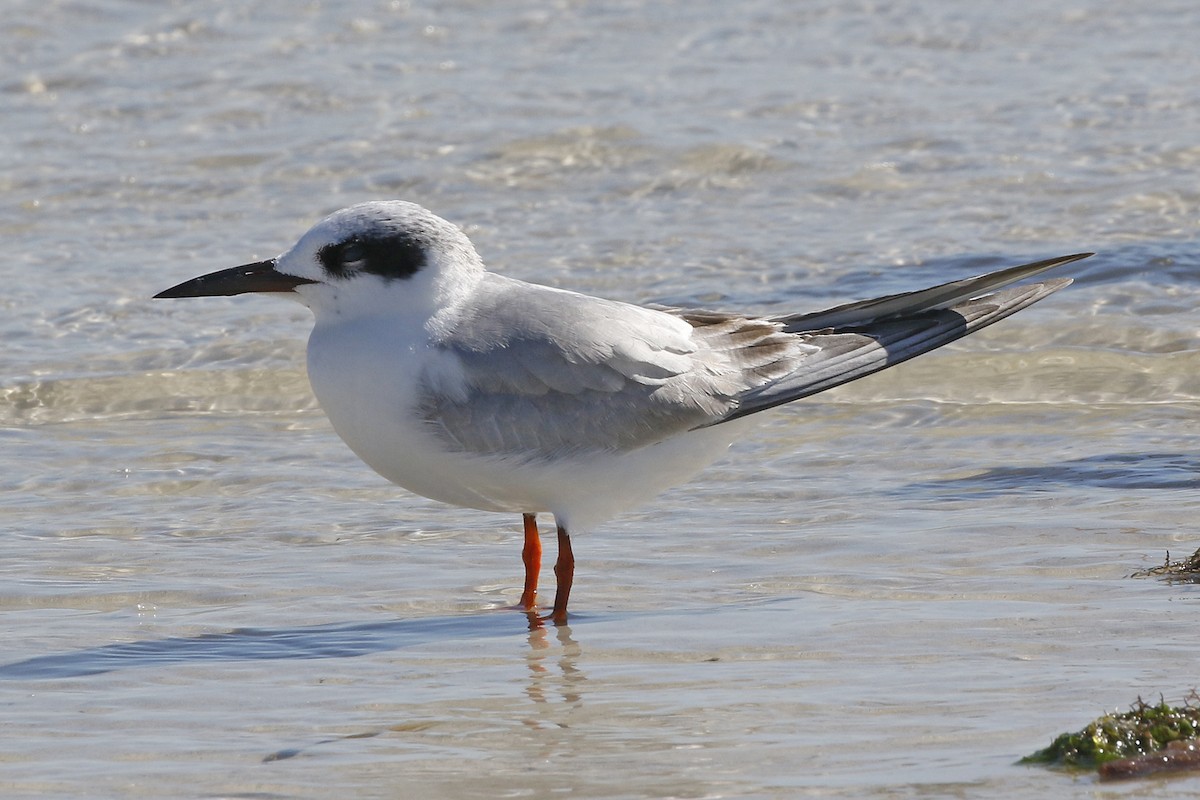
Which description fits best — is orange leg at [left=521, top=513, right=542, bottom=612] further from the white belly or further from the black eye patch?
the black eye patch

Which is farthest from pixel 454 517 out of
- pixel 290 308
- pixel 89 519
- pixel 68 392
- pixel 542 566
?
pixel 290 308

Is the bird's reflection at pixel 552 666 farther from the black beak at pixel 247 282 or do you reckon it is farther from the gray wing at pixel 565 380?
the black beak at pixel 247 282

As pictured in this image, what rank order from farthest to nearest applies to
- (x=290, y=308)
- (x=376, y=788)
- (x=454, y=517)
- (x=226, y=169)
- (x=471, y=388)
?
(x=226, y=169)
(x=290, y=308)
(x=454, y=517)
(x=471, y=388)
(x=376, y=788)

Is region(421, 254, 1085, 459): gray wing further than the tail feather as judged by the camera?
No

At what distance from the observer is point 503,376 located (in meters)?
5.14

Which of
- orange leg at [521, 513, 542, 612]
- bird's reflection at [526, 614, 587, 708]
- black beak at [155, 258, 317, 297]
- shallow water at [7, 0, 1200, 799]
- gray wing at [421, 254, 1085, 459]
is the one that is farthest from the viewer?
orange leg at [521, 513, 542, 612]

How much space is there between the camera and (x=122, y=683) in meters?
4.54

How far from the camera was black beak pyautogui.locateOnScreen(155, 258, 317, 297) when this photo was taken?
5.28m

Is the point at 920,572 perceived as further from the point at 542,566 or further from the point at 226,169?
the point at 226,169

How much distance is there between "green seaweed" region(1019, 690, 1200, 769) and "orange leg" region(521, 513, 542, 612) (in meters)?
2.03

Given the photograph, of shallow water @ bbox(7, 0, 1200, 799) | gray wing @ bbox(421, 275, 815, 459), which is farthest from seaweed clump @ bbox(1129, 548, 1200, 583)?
gray wing @ bbox(421, 275, 815, 459)

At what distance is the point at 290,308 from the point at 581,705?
5.38 metres

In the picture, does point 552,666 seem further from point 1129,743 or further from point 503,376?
point 1129,743

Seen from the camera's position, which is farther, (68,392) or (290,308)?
(290,308)
